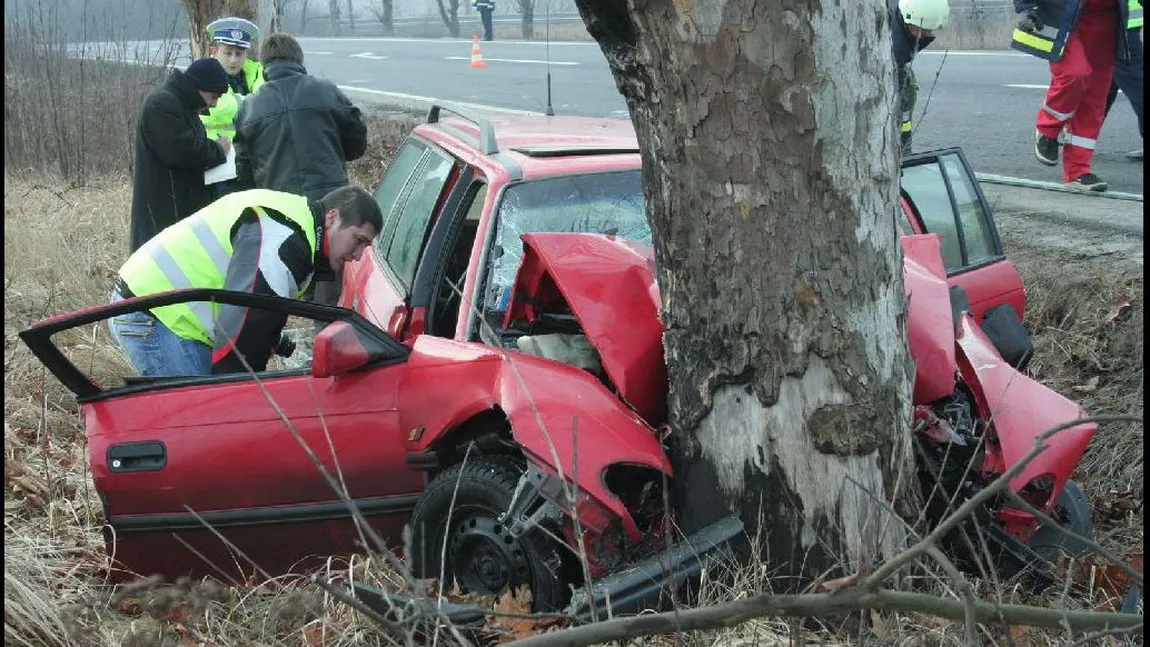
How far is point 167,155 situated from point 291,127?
2.13ft

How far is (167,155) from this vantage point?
21.2ft

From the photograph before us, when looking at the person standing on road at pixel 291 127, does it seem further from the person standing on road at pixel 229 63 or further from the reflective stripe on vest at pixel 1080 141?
the reflective stripe on vest at pixel 1080 141

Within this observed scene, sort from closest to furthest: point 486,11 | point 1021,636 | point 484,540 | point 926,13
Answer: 1. point 1021,636
2. point 484,540
3. point 926,13
4. point 486,11

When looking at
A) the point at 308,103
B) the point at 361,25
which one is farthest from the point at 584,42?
the point at 308,103

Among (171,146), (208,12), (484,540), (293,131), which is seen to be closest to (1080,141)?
(293,131)

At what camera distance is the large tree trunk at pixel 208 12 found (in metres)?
9.29

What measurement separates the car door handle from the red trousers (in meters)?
5.94

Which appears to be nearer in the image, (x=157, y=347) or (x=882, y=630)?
(x=882, y=630)

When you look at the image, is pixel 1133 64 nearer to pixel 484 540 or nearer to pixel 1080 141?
pixel 1080 141

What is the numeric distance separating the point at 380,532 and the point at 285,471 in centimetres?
34

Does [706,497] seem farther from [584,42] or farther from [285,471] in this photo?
[584,42]

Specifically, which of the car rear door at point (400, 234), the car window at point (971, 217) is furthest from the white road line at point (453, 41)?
the car window at point (971, 217)

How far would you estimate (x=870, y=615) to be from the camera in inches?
127

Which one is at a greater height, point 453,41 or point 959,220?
point 959,220
